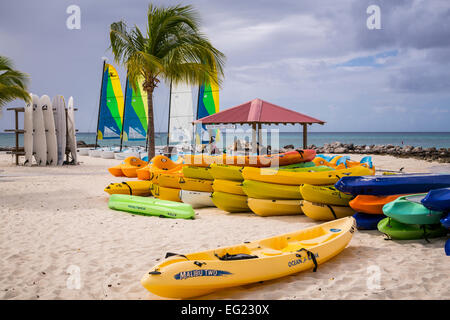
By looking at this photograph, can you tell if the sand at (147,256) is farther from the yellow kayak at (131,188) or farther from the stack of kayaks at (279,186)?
the yellow kayak at (131,188)

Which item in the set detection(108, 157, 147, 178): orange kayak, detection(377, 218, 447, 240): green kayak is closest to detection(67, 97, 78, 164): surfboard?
detection(108, 157, 147, 178): orange kayak

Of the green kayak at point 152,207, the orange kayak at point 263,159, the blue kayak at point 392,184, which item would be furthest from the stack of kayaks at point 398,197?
the green kayak at point 152,207

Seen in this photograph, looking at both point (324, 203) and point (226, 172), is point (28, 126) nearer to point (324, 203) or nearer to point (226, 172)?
point (226, 172)

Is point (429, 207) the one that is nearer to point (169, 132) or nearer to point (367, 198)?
point (367, 198)

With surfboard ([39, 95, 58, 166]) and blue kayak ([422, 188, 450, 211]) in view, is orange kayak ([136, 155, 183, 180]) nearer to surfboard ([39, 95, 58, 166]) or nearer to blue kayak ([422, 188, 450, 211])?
blue kayak ([422, 188, 450, 211])

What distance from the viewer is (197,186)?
817cm

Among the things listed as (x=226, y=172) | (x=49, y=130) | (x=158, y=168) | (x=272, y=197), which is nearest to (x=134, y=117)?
(x=49, y=130)

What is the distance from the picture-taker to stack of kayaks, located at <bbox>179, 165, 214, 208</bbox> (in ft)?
26.7

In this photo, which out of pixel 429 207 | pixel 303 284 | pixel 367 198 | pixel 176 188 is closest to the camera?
pixel 303 284

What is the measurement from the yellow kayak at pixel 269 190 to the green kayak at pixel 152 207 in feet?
3.98

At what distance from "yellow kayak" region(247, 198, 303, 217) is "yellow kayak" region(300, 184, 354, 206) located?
0.70 m
